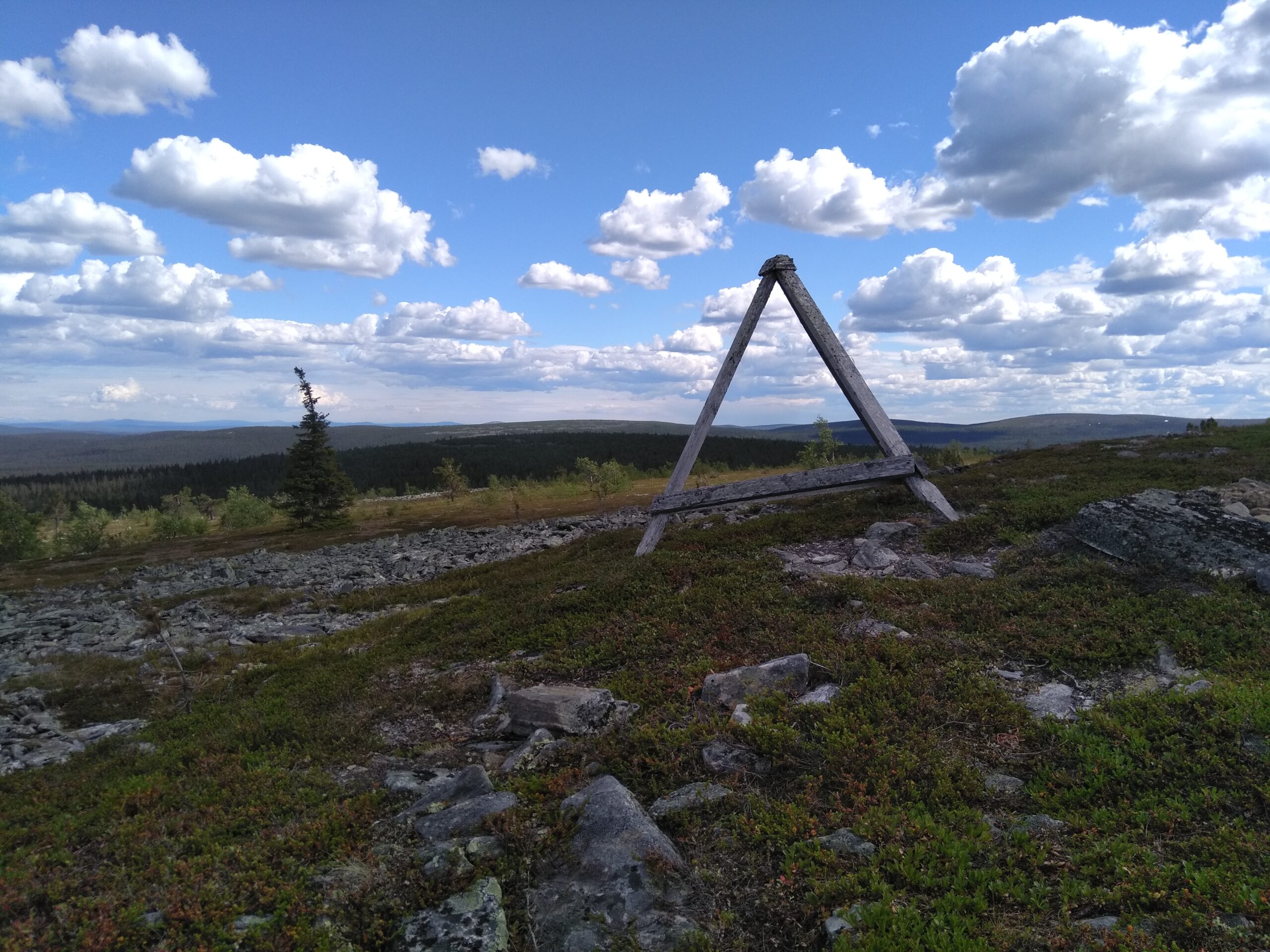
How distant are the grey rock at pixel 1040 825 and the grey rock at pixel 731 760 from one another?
2311 millimetres

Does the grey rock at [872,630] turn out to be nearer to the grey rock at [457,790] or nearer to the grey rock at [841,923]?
the grey rock at [841,923]

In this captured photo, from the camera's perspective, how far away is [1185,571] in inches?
404

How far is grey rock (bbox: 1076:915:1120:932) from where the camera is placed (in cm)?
433

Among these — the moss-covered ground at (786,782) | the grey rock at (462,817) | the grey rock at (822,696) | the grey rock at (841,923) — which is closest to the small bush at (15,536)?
the moss-covered ground at (786,782)

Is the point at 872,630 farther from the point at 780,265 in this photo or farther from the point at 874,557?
the point at 780,265

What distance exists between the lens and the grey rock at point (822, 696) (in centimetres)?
782

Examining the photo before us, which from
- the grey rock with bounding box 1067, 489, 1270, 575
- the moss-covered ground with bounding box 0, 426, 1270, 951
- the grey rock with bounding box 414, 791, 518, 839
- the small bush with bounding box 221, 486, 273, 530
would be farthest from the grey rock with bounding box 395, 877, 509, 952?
the small bush with bounding box 221, 486, 273, 530

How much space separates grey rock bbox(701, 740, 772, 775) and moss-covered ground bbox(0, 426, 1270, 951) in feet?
0.47

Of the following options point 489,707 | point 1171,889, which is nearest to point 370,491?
point 489,707

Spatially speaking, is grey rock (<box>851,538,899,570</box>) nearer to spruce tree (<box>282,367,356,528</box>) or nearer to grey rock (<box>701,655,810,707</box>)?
grey rock (<box>701,655,810,707</box>)

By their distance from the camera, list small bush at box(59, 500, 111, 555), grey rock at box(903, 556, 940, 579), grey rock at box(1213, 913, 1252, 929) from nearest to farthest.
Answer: grey rock at box(1213, 913, 1252, 929)
grey rock at box(903, 556, 940, 579)
small bush at box(59, 500, 111, 555)

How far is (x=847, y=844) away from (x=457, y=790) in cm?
420

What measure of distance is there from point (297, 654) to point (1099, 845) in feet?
55.4

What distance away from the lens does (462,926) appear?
496 cm
